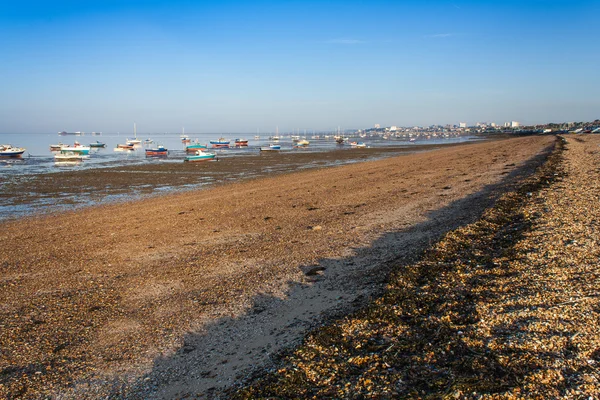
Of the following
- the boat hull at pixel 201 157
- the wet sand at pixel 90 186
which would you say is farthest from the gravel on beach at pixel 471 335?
the boat hull at pixel 201 157

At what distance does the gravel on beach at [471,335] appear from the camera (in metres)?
3.56

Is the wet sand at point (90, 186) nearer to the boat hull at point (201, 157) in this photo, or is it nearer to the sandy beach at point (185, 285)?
the sandy beach at point (185, 285)

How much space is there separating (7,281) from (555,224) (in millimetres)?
11652

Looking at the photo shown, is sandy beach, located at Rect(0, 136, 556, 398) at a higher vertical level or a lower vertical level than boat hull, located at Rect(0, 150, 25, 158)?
lower

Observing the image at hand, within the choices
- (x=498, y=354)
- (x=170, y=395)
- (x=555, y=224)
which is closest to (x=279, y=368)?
(x=170, y=395)

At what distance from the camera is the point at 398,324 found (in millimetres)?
4883

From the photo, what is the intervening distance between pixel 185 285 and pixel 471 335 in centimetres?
550

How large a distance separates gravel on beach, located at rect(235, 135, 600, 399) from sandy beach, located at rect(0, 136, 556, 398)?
0.81 meters

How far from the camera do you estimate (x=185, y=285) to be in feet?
26.2

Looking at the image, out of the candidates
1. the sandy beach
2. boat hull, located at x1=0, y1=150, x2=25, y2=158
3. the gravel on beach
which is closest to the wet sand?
the sandy beach

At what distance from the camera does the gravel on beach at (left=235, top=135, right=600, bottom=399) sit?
3.56m

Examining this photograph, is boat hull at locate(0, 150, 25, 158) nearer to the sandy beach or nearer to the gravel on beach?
the sandy beach

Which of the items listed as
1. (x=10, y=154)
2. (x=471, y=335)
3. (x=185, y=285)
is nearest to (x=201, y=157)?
(x=10, y=154)

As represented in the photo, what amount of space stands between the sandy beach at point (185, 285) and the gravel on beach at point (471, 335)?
812 mm
